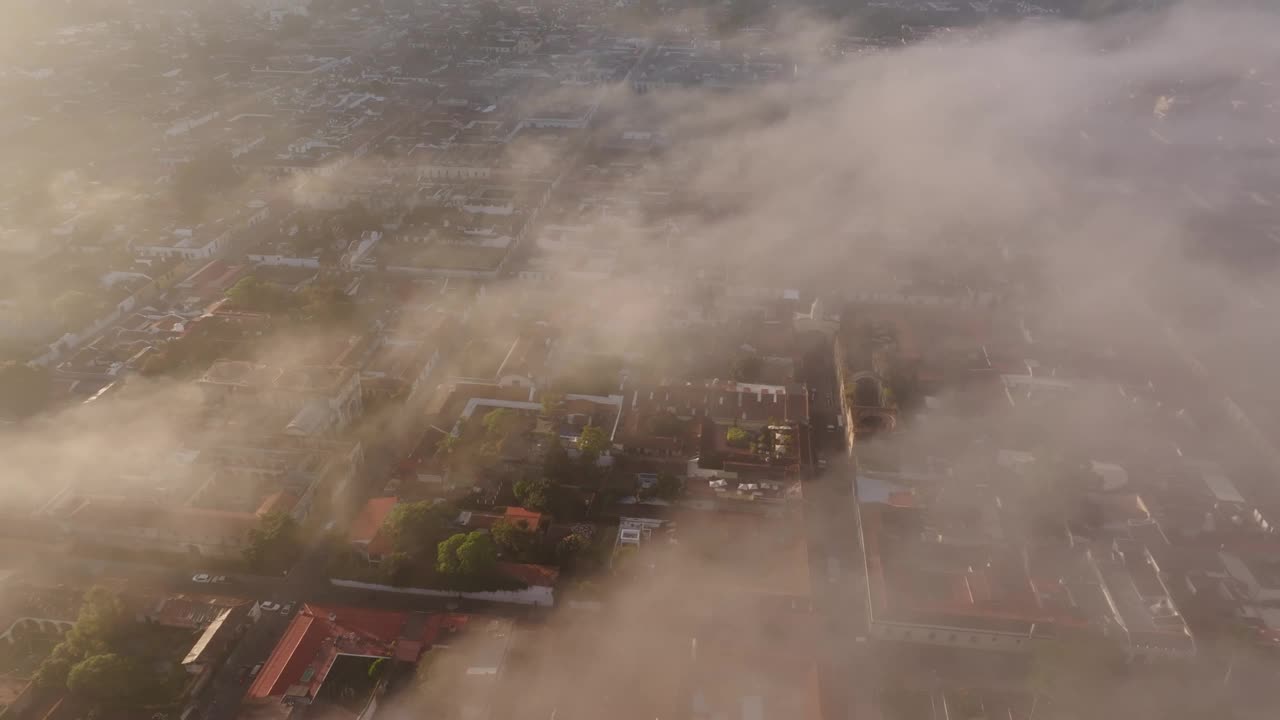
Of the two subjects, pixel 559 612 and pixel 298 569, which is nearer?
pixel 559 612

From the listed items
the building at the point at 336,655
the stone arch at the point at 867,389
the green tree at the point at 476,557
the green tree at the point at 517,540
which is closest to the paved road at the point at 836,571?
the stone arch at the point at 867,389

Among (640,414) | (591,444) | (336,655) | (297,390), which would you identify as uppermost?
(297,390)

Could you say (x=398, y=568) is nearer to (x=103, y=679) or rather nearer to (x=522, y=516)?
(x=522, y=516)

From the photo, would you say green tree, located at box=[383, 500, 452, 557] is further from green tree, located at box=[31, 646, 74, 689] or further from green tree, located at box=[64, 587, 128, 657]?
green tree, located at box=[31, 646, 74, 689]

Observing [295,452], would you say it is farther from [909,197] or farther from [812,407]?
[909,197]

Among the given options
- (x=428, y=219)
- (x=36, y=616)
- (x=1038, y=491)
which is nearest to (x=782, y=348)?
(x=1038, y=491)

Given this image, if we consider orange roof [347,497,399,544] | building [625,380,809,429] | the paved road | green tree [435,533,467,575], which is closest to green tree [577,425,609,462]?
building [625,380,809,429]

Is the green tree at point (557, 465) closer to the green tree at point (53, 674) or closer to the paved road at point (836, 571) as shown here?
the paved road at point (836, 571)

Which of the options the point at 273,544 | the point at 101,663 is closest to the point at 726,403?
the point at 273,544
